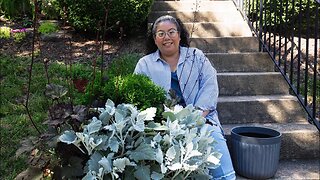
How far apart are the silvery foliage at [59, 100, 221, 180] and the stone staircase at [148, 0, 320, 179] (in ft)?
4.13

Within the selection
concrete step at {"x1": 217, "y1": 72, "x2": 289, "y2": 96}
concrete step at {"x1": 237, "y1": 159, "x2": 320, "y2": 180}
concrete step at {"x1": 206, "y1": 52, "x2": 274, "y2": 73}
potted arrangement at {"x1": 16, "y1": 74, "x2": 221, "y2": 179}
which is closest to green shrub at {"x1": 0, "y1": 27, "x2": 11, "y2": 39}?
concrete step at {"x1": 206, "y1": 52, "x2": 274, "y2": 73}

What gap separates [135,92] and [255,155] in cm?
110

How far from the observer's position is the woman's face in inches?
127

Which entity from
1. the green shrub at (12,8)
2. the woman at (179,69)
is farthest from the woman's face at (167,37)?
the green shrub at (12,8)

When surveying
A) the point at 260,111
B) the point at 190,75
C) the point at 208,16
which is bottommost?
the point at 260,111

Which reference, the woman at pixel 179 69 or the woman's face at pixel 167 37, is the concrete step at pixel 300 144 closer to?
the woman at pixel 179 69

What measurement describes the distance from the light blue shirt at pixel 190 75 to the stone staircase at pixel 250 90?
360 mm

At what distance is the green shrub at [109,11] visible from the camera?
5.53m

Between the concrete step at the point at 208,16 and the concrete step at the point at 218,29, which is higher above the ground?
the concrete step at the point at 208,16

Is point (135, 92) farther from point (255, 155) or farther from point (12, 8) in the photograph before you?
point (12, 8)

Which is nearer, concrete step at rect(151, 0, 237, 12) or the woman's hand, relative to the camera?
the woman's hand

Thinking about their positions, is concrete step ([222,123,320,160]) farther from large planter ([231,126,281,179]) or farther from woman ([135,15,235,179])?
woman ([135,15,235,179])

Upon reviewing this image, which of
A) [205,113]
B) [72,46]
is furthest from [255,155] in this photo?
[72,46]

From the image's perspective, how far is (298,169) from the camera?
3.45m
